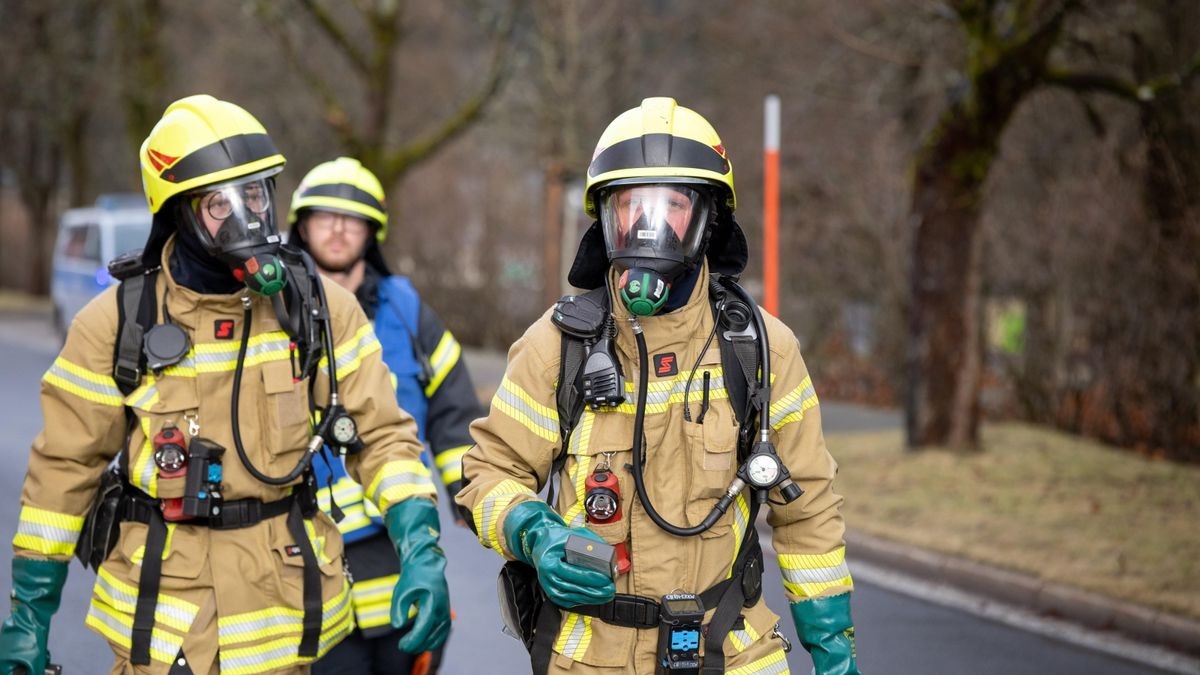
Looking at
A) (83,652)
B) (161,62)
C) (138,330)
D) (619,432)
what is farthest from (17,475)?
(161,62)

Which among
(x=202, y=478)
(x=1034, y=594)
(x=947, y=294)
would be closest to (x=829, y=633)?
(x=202, y=478)

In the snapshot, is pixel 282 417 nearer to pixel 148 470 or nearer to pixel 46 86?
pixel 148 470

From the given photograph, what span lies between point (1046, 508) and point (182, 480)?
21.0 ft

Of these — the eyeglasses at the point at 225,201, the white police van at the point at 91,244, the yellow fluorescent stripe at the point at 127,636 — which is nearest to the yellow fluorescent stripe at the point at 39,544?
the yellow fluorescent stripe at the point at 127,636

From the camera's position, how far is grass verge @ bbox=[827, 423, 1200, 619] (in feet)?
22.4

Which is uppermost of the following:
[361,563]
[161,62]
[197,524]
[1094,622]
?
[161,62]

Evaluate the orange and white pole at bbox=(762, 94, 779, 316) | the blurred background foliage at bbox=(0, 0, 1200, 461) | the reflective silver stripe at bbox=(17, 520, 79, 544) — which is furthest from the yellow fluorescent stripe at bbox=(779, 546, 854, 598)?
the blurred background foliage at bbox=(0, 0, 1200, 461)

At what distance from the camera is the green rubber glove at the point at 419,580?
2893mm

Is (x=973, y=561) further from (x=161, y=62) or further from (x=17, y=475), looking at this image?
(x=161, y=62)

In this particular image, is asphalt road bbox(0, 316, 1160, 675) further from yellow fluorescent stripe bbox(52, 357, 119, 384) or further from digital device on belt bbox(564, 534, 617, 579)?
digital device on belt bbox(564, 534, 617, 579)

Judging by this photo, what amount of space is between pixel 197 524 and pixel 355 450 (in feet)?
1.33

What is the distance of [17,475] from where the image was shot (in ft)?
31.7

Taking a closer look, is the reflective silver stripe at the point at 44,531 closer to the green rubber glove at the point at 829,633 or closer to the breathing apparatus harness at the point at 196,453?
the breathing apparatus harness at the point at 196,453

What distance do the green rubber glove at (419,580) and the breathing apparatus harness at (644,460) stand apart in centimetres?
16
